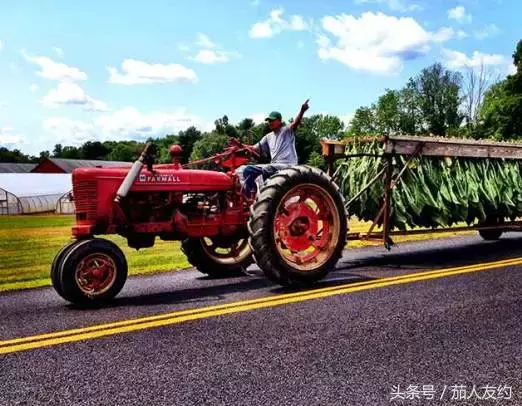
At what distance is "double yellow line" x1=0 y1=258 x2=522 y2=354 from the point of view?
4348 millimetres

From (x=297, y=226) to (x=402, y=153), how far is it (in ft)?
7.12

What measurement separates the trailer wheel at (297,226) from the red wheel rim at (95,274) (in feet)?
5.03

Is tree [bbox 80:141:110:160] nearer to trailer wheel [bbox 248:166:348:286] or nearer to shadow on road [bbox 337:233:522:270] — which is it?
shadow on road [bbox 337:233:522:270]

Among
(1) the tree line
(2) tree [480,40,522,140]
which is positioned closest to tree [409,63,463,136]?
(1) the tree line

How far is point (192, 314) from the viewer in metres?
5.08

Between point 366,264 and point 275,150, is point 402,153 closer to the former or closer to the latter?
point 366,264

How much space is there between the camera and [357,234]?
8023 millimetres

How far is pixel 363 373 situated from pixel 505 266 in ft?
15.0

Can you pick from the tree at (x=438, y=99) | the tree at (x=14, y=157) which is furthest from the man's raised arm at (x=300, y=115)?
the tree at (x=14, y=157)

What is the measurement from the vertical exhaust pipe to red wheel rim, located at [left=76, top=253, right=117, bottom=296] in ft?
2.06

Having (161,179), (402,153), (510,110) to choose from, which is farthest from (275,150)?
(510,110)

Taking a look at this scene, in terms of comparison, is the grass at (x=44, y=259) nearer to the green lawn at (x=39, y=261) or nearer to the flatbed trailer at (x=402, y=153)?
the green lawn at (x=39, y=261)

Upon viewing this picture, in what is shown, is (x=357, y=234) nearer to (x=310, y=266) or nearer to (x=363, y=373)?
(x=310, y=266)

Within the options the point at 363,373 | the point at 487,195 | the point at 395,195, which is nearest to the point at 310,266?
the point at 395,195
